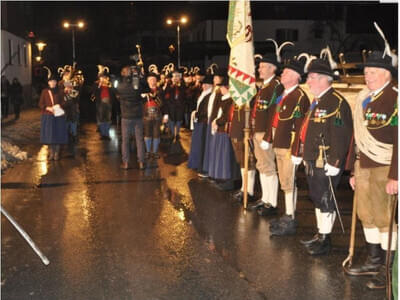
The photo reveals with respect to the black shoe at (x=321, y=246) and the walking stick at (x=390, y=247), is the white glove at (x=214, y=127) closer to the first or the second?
the black shoe at (x=321, y=246)

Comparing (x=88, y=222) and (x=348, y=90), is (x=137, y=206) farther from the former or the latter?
(x=348, y=90)

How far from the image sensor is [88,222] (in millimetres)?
7266

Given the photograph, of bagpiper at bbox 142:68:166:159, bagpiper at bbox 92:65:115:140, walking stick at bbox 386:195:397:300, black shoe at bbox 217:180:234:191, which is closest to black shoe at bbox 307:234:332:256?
walking stick at bbox 386:195:397:300

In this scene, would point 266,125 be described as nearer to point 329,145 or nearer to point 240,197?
point 240,197

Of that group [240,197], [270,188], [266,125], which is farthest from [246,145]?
[240,197]

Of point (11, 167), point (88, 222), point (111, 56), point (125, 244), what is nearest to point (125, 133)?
point (11, 167)

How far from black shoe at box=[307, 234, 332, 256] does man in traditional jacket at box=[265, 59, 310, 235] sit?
75 cm

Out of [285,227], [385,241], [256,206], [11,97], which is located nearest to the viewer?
[385,241]

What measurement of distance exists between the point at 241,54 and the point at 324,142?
2531 mm

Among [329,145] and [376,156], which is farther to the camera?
[329,145]

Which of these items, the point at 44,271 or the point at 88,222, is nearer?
the point at 44,271

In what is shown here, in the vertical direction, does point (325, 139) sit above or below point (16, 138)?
above

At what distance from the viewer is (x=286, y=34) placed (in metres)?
49.5

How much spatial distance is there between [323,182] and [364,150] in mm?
825
